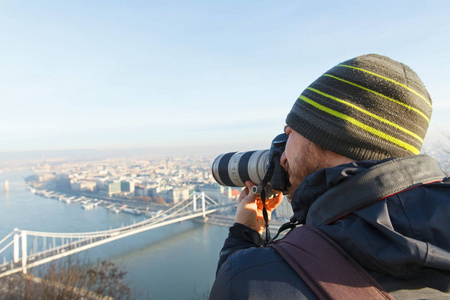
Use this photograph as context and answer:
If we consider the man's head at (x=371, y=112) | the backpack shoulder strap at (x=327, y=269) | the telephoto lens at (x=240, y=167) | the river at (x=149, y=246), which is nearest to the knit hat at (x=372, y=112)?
the man's head at (x=371, y=112)

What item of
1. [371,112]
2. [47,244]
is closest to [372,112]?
[371,112]

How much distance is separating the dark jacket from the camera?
0.66 ft

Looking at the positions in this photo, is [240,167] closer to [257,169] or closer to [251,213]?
[257,169]

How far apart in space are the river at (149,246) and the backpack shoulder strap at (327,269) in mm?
3770

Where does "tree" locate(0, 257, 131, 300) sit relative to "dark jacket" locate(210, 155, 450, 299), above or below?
below

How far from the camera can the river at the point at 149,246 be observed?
4379 millimetres

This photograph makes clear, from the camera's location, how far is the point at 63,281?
2.84 metres

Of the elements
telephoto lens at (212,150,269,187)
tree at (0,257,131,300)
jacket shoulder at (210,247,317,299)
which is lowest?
tree at (0,257,131,300)

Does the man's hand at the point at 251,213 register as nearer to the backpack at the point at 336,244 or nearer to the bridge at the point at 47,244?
the backpack at the point at 336,244

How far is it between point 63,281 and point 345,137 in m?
3.27

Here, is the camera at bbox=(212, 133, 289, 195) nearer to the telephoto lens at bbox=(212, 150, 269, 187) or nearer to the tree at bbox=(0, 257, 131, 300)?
the telephoto lens at bbox=(212, 150, 269, 187)

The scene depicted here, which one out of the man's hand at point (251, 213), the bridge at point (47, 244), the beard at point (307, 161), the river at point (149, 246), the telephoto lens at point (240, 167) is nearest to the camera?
the beard at point (307, 161)

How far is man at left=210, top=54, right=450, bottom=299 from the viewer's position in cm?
23

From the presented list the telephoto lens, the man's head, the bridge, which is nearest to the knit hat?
the man's head
